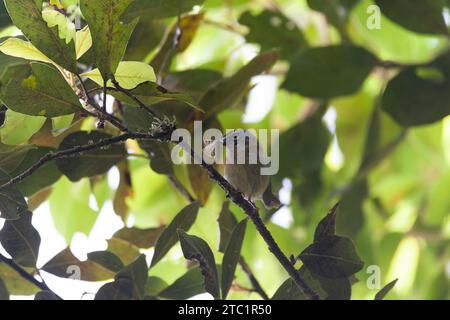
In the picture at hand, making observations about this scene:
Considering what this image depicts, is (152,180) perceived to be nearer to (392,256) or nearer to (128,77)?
(392,256)

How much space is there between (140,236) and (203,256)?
0.44 feet

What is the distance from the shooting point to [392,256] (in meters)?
1.08

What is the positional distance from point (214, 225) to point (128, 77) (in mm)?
202

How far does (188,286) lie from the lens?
0.62m

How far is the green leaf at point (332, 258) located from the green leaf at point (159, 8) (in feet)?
0.83

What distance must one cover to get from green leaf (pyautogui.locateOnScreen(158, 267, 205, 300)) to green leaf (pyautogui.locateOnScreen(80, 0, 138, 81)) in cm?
20

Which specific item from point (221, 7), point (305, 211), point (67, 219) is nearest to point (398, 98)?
point (305, 211)

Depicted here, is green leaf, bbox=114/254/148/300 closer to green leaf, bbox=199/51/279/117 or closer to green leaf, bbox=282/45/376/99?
green leaf, bbox=199/51/279/117

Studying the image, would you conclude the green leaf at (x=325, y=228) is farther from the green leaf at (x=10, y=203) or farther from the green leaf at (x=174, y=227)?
the green leaf at (x=10, y=203)

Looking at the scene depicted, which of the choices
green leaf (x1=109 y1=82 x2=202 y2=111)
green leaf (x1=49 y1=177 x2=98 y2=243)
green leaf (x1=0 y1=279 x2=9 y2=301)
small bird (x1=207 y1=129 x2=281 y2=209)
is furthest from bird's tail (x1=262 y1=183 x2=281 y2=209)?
green leaf (x1=49 y1=177 x2=98 y2=243)

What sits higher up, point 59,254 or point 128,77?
point 128,77

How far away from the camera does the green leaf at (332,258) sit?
0.56m

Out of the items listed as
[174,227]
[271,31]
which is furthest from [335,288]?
[271,31]

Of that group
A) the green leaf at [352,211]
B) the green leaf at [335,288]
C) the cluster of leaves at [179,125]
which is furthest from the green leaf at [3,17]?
the green leaf at [352,211]
